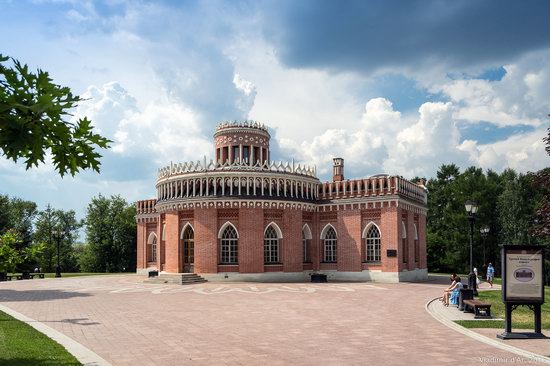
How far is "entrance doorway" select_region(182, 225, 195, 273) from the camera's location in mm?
33312

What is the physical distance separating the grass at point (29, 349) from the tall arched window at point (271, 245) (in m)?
20.5

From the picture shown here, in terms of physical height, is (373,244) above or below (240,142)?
below

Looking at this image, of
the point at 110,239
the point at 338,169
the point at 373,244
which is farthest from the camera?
the point at 110,239

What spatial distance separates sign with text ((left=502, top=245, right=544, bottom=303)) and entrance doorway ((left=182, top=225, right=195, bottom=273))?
75.6 feet

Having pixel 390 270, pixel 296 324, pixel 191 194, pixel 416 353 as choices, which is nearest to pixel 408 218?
pixel 390 270

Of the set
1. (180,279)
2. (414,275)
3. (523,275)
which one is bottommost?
(414,275)

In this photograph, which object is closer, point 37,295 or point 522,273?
point 522,273

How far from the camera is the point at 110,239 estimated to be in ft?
193

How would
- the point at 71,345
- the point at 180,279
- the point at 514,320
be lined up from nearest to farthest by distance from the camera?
the point at 71,345 → the point at 514,320 → the point at 180,279

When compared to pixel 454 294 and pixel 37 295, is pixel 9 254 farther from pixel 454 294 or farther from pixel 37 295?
pixel 454 294

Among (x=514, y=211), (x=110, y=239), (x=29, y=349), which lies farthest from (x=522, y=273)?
(x=110, y=239)

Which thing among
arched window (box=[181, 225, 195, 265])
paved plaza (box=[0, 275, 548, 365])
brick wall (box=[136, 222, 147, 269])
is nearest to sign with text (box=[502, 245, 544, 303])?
paved plaza (box=[0, 275, 548, 365])

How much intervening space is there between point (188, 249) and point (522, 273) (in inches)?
939

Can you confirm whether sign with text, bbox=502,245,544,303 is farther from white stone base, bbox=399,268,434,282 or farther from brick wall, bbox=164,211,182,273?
brick wall, bbox=164,211,182,273
